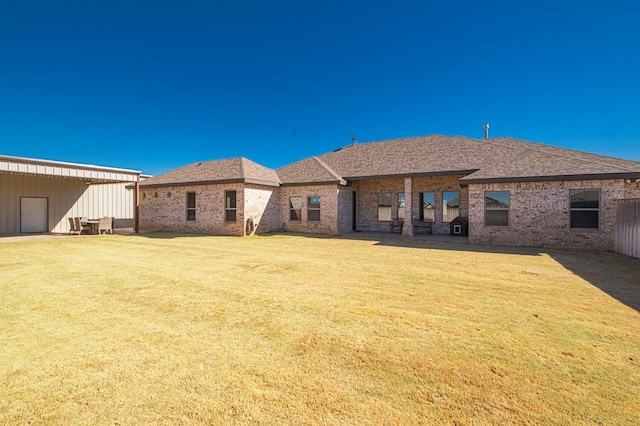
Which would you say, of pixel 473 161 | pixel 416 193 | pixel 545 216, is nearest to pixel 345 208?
pixel 416 193

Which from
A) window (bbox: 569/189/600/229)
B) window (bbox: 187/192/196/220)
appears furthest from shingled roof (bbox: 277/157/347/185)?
window (bbox: 569/189/600/229)

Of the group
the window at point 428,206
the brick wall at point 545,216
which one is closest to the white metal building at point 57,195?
the window at point 428,206

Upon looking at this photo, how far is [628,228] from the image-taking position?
385 inches

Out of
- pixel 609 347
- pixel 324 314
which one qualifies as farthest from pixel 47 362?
pixel 609 347

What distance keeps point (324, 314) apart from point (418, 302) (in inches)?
67.8

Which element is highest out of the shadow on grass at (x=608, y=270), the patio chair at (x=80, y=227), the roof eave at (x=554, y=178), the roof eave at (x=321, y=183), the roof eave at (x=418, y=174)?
the roof eave at (x=418, y=174)

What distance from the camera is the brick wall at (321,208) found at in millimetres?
16781

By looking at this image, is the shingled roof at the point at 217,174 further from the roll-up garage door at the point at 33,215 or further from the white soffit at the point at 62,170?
the roll-up garage door at the point at 33,215

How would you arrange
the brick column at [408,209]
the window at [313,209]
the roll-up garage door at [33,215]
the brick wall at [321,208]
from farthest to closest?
the roll-up garage door at [33,215] < the window at [313,209] < the brick wall at [321,208] < the brick column at [408,209]

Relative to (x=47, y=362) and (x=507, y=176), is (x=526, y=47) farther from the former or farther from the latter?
(x=47, y=362)

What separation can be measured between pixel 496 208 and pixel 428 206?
446 cm

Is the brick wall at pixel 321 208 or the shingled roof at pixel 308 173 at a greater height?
the shingled roof at pixel 308 173

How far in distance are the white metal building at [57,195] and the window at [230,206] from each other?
5.86 meters

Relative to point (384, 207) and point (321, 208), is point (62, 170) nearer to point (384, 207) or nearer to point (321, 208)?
point (321, 208)
